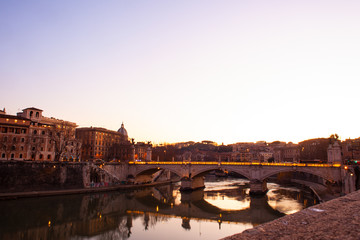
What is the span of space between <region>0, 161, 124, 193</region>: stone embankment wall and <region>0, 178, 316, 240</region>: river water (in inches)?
209

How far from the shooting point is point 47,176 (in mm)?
50094

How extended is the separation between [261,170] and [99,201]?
31.4m

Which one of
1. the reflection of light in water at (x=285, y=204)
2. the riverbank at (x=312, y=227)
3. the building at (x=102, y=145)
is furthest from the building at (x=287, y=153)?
the riverbank at (x=312, y=227)

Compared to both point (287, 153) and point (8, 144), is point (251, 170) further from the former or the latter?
point (287, 153)

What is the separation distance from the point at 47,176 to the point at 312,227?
51.0 metres

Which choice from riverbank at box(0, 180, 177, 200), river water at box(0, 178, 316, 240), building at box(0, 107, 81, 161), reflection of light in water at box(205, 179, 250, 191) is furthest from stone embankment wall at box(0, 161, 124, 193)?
reflection of light in water at box(205, 179, 250, 191)

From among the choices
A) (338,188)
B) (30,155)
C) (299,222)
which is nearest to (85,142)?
(30,155)

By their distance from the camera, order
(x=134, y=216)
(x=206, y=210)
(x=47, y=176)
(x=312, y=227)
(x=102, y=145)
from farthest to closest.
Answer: (x=102, y=145)
(x=47, y=176)
(x=206, y=210)
(x=134, y=216)
(x=312, y=227)

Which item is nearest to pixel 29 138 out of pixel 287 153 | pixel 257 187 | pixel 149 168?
pixel 149 168

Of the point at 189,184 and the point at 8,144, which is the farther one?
the point at 189,184

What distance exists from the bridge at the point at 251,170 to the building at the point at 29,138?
11506 mm

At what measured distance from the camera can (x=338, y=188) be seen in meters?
43.4

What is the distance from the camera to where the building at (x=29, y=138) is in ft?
188

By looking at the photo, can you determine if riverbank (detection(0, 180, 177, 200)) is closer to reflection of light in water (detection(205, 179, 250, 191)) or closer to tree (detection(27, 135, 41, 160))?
tree (detection(27, 135, 41, 160))
